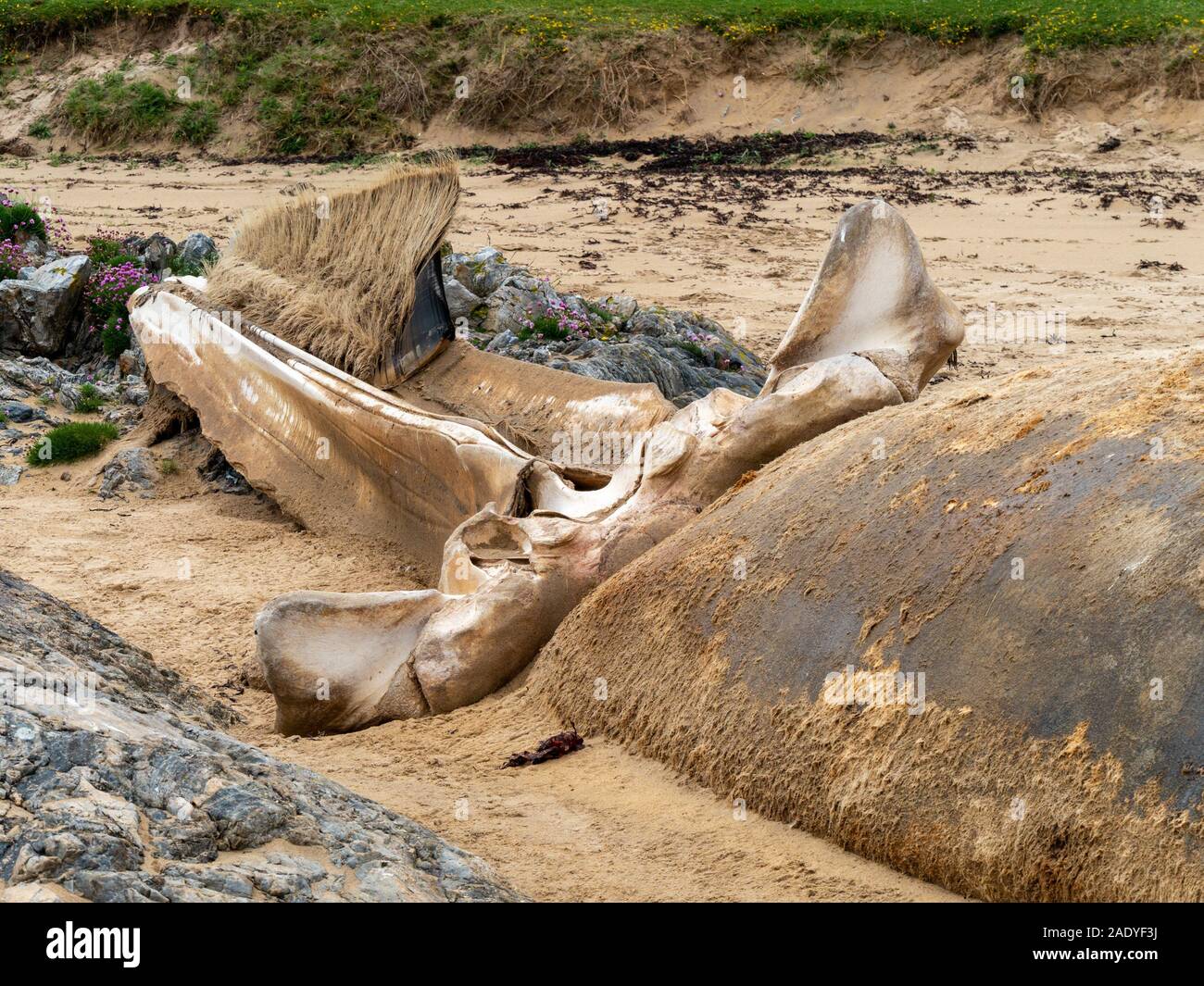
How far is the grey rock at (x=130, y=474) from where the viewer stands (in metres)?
6.32

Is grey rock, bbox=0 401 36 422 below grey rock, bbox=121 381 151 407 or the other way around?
below

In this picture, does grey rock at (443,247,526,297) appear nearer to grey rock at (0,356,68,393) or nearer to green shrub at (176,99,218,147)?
grey rock at (0,356,68,393)

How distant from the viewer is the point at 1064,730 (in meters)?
2.24

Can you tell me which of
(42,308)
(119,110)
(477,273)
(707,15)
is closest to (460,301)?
(477,273)

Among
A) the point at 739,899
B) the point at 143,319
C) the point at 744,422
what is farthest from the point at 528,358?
the point at 739,899

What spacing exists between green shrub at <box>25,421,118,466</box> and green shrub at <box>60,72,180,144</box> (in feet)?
41.4

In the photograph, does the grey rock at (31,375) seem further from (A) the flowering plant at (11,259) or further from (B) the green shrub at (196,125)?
(B) the green shrub at (196,125)

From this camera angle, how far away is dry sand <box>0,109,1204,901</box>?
2.69 meters

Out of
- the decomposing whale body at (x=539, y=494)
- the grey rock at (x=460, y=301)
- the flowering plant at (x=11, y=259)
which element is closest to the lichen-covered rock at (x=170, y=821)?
the decomposing whale body at (x=539, y=494)

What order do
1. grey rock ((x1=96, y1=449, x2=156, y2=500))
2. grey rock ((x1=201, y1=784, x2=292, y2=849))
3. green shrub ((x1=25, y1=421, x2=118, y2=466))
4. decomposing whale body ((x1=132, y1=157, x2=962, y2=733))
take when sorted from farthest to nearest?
1. green shrub ((x1=25, y1=421, x2=118, y2=466))
2. grey rock ((x1=96, y1=449, x2=156, y2=500))
3. decomposing whale body ((x1=132, y1=157, x2=962, y2=733))
4. grey rock ((x1=201, y1=784, x2=292, y2=849))

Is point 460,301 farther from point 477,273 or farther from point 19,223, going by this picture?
point 19,223

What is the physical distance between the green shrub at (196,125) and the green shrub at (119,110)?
26cm

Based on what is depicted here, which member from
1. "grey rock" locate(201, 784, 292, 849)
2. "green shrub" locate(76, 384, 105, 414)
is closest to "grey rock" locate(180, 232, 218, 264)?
"green shrub" locate(76, 384, 105, 414)

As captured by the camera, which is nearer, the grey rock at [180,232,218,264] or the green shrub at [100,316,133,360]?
the green shrub at [100,316,133,360]
